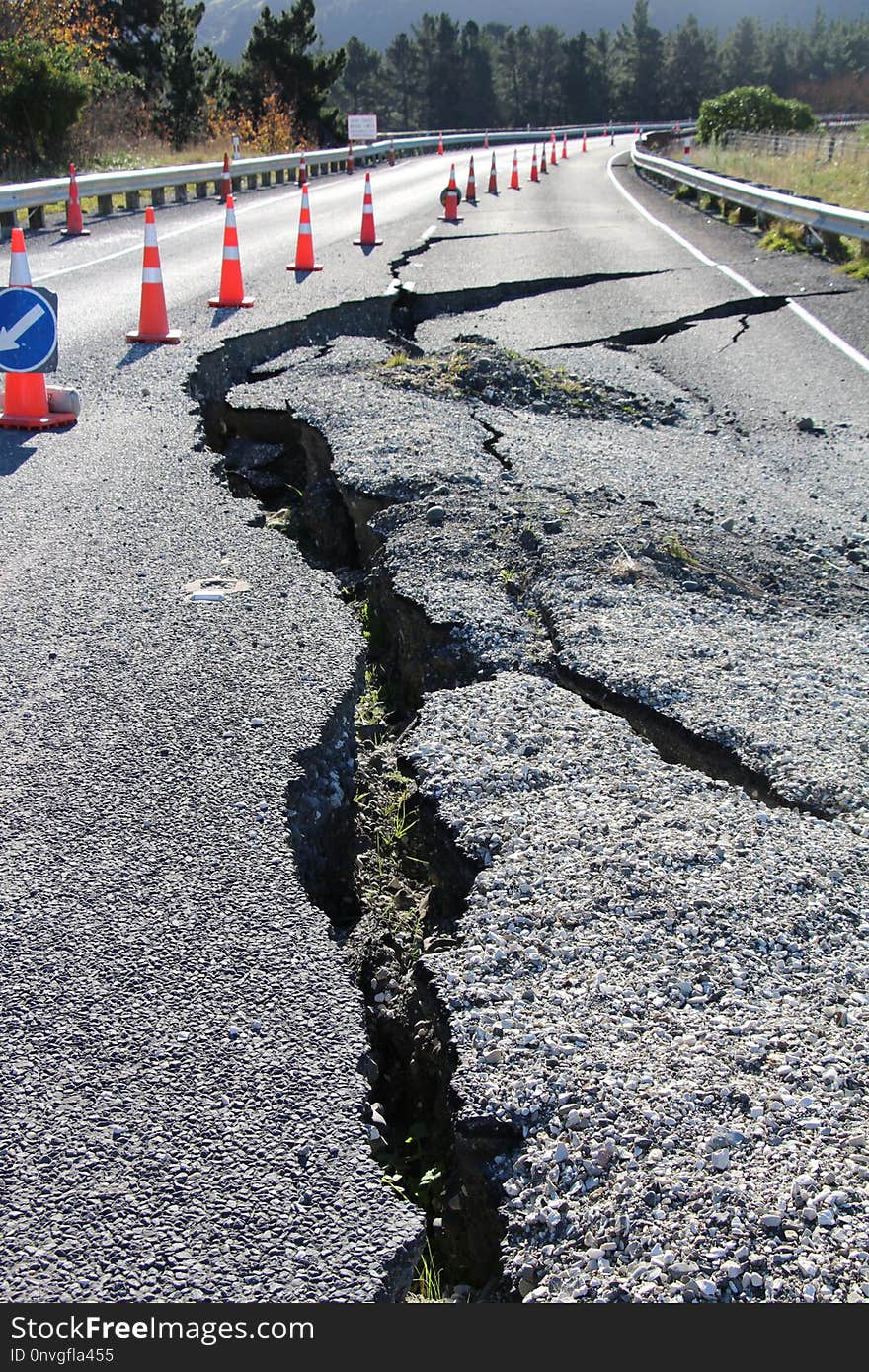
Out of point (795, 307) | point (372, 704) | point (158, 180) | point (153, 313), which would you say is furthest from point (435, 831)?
point (158, 180)

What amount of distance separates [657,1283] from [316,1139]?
23.3 inches

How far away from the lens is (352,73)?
306 ft

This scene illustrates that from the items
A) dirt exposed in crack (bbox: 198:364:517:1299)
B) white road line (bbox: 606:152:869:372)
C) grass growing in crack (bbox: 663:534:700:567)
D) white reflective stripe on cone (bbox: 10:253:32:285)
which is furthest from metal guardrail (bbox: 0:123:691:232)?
dirt exposed in crack (bbox: 198:364:517:1299)

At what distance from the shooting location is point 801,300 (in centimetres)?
1208

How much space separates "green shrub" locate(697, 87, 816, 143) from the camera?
4106 cm

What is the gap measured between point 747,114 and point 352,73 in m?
60.9

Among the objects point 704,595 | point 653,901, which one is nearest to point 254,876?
point 653,901

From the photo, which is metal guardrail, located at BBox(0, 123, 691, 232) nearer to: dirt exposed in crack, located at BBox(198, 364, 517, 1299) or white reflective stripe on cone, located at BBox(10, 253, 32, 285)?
white reflective stripe on cone, located at BBox(10, 253, 32, 285)

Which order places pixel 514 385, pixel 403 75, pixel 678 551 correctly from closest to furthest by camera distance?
pixel 678 551, pixel 514 385, pixel 403 75

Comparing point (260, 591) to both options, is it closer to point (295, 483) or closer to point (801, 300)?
point (295, 483)

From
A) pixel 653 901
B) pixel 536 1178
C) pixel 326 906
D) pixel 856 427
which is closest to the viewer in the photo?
pixel 536 1178

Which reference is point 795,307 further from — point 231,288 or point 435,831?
point 435,831

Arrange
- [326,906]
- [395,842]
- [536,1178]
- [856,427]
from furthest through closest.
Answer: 1. [856,427]
2. [395,842]
3. [326,906]
4. [536,1178]

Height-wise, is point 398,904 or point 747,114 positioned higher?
point 747,114
